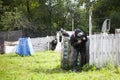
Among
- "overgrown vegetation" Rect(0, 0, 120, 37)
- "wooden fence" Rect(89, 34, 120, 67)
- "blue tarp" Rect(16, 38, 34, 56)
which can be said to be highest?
"overgrown vegetation" Rect(0, 0, 120, 37)

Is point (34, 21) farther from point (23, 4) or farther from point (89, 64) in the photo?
point (89, 64)

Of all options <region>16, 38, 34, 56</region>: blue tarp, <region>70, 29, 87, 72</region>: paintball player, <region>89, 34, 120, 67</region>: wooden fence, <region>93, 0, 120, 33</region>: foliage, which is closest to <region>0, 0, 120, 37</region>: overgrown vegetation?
<region>93, 0, 120, 33</region>: foliage

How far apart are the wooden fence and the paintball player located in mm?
305

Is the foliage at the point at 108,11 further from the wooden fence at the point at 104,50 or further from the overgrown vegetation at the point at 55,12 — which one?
the wooden fence at the point at 104,50

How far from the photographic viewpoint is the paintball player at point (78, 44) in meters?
12.4

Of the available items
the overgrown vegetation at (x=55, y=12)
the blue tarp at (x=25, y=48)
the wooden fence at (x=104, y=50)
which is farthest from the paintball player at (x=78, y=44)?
the overgrown vegetation at (x=55, y=12)

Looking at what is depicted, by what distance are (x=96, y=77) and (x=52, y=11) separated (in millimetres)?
39774

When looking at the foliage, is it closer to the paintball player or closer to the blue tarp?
the blue tarp

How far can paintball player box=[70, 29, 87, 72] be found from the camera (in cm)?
1240

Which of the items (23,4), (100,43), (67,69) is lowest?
(67,69)

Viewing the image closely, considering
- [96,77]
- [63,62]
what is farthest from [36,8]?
[96,77]

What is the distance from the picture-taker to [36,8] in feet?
164

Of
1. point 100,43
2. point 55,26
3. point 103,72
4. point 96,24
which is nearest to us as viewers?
point 103,72

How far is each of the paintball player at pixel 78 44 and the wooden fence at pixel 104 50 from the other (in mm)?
305
